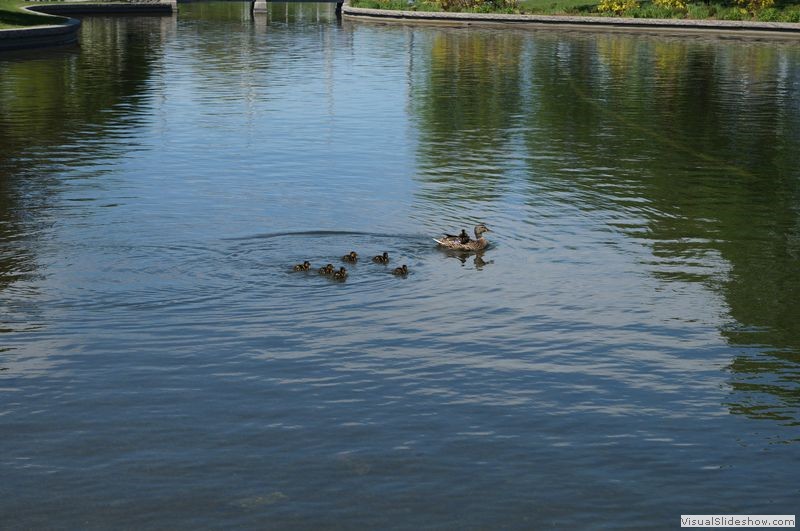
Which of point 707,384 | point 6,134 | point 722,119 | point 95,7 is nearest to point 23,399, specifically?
point 707,384

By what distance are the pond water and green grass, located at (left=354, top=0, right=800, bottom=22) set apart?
194ft

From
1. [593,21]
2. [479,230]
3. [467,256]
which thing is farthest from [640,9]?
[467,256]

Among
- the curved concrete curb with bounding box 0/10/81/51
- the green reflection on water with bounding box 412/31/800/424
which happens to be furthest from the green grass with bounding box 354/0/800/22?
the curved concrete curb with bounding box 0/10/81/51

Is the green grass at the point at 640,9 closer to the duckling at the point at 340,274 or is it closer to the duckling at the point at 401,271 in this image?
the duckling at the point at 401,271

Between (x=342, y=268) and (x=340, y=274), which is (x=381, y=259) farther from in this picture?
(x=340, y=274)

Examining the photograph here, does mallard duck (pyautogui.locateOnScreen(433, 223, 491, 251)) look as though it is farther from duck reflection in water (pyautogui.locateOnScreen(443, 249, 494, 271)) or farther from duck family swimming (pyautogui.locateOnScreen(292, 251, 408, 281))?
duck family swimming (pyautogui.locateOnScreen(292, 251, 408, 281))

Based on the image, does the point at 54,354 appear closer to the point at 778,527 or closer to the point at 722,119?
Answer: the point at 778,527

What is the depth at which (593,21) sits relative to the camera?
3939 inches

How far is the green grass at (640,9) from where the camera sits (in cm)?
9800

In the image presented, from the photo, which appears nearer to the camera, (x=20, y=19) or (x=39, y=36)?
(x=39, y=36)

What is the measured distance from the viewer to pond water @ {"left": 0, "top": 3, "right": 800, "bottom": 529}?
→ 13547 millimetres

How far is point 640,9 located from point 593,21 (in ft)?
19.4

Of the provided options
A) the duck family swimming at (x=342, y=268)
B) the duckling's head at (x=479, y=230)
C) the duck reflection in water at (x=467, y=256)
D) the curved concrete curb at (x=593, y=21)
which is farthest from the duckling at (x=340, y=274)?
the curved concrete curb at (x=593, y=21)

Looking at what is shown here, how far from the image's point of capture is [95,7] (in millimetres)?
110500
